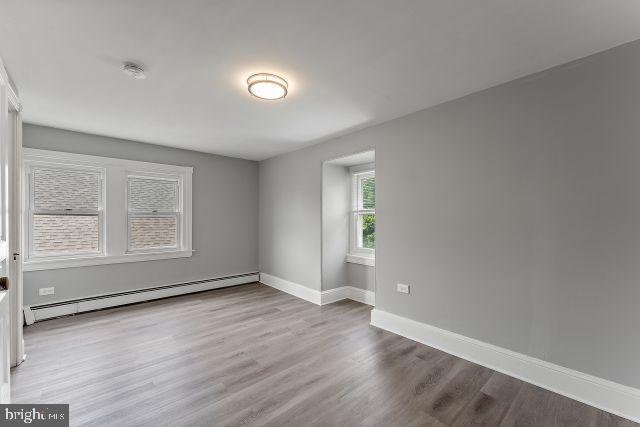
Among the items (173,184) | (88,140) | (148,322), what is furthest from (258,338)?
(88,140)

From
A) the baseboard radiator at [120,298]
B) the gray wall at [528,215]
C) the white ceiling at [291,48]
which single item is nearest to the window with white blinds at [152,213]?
the baseboard radiator at [120,298]

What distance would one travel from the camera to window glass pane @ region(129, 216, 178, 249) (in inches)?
169

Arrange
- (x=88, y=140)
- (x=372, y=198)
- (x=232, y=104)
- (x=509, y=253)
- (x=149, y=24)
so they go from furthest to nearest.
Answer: (x=372, y=198) → (x=88, y=140) → (x=232, y=104) → (x=509, y=253) → (x=149, y=24)

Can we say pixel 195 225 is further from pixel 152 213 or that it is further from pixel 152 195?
pixel 152 195

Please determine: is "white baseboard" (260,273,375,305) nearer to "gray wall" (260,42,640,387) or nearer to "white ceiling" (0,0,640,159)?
"gray wall" (260,42,640,387)

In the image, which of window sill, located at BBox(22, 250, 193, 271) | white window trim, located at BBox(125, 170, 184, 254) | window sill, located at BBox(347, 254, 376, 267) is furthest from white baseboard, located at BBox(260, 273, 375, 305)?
white window trim, located at BBox(125, 170, 184, 254)

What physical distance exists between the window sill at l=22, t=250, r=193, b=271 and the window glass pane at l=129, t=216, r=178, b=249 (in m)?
0.17

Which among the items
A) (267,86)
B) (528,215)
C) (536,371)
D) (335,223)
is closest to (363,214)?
(335,223)

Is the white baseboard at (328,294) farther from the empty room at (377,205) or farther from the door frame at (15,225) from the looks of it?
the door frame at (15,225)

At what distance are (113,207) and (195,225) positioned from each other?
120cm

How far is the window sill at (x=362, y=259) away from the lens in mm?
4203

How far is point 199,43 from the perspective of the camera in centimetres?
186

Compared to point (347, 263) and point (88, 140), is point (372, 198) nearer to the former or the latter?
point (347, 263)

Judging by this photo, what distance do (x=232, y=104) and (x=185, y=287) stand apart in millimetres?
3282
